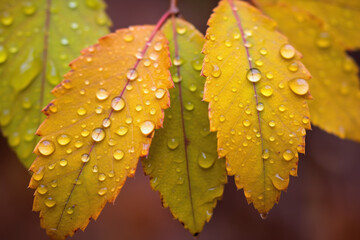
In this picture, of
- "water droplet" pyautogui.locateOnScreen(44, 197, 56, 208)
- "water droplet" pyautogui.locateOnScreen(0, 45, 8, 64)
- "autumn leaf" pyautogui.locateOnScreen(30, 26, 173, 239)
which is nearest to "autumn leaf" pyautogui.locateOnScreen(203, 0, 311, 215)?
"autumn leaf" pyautogui.locateOnScreen(30, 26, 173, 239)

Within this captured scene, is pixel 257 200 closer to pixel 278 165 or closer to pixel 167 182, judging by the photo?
pixel 278 165

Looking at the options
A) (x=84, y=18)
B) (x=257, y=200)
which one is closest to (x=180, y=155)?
(x=257, y=200)

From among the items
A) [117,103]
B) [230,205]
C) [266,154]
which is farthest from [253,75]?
[230,205]

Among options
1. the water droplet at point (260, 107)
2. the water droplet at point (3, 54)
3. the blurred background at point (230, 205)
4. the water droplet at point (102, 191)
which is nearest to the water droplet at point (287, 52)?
the water droplet at point (260, 107)

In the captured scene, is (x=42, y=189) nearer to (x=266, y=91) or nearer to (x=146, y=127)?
(x=146, y=127)

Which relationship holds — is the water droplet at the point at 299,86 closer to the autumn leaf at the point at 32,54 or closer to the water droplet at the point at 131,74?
the water droplet at the point at 131,74

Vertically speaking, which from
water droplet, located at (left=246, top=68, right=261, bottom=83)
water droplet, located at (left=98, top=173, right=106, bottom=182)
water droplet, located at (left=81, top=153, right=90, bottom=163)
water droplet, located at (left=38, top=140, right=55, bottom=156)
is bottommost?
water droplet, located at (left=98, top=173, right=106, bottom=182)

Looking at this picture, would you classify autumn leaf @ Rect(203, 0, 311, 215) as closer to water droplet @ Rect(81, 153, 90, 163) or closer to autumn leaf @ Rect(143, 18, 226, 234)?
autumn leaf @ Rect(143, 18, 226, 234)
